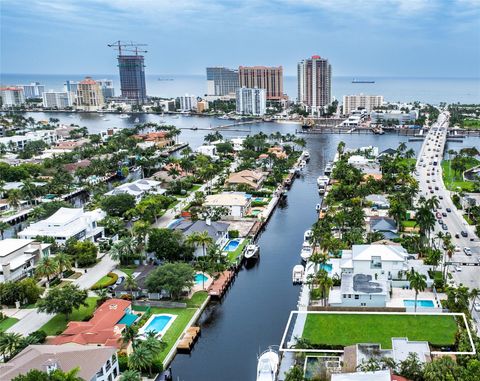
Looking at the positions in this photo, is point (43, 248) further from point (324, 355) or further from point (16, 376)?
point (324, 355)

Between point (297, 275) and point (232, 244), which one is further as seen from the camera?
point (232, 244)

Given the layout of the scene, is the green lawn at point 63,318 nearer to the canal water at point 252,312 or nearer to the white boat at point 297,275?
the canal water at point 252,312

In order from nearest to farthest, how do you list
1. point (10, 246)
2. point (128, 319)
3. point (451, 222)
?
point (128, 319) < point (10, 246) < point (451, 222)

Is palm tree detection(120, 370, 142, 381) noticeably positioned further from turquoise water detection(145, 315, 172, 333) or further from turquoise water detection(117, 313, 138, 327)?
turquoise water detection(145, 315, 172, 333)

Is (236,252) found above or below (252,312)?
above

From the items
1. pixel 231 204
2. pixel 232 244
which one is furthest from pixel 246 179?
pixel 232 244

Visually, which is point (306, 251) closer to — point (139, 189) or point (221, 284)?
point (221, 284)

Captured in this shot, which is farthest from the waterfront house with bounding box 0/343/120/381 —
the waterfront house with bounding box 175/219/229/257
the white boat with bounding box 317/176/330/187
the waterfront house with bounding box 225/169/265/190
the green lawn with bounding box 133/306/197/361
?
the white boat with bounding box 317/176/330/187
